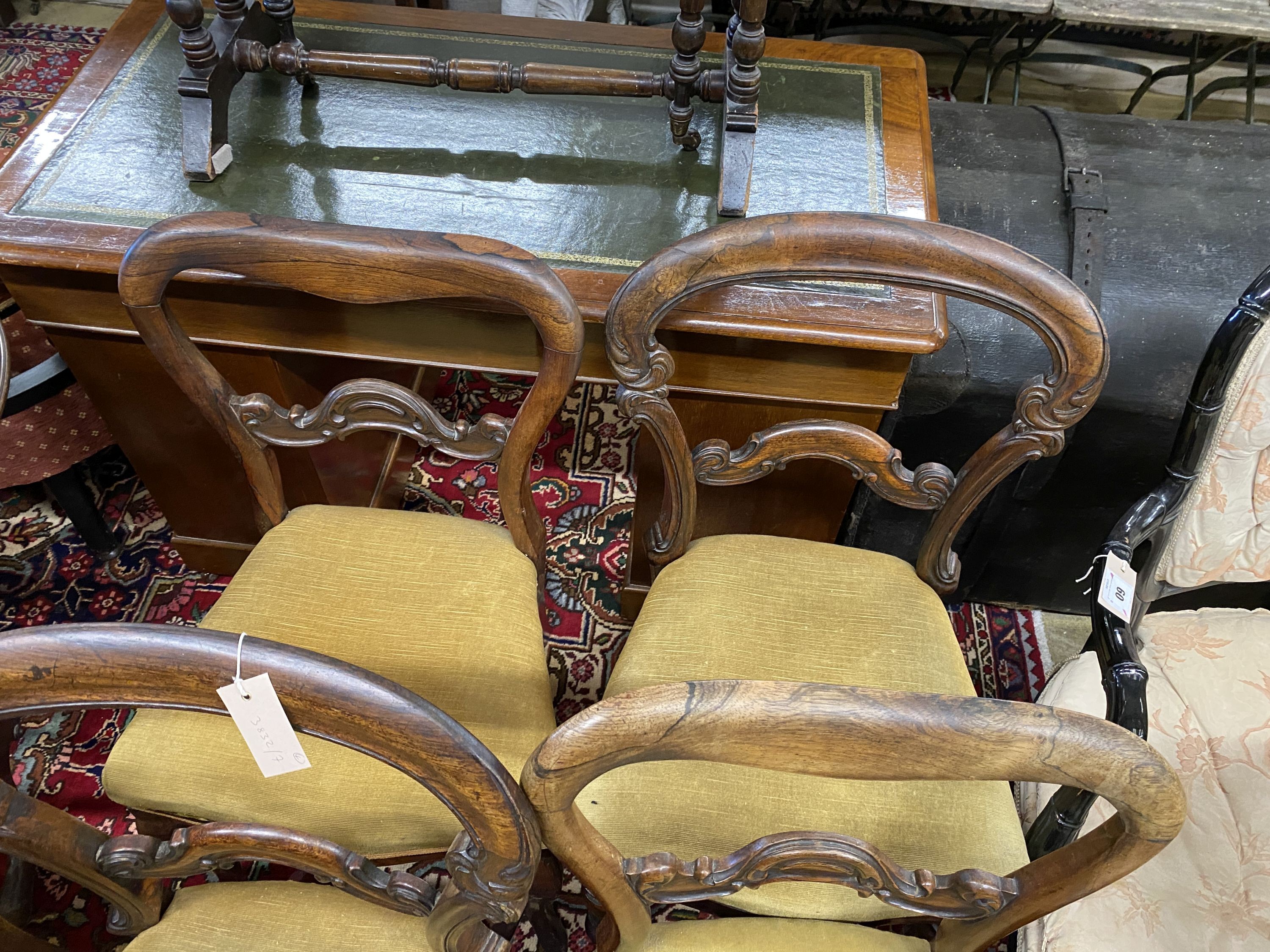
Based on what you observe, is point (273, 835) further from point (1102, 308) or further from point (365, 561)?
point (1102, 308)

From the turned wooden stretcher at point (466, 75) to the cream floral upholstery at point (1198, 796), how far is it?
2.48 feet

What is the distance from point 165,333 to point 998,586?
4.31 feet

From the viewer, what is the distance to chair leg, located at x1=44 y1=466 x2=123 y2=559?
4.74ft

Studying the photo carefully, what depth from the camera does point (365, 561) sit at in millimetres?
1023

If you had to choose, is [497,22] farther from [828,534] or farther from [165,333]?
[828,534]

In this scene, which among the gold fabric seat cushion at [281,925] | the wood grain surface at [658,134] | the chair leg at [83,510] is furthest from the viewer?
the chair leg at [83,510]

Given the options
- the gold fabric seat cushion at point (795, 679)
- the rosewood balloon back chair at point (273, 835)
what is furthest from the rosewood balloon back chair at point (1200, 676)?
the rosewood balloon back chair at point (273, 835)

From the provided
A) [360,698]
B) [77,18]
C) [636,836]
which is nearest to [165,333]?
[360,698]

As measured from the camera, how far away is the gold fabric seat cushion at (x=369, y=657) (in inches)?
33.3

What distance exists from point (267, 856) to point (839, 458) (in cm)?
64

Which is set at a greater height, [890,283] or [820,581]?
[890,283]

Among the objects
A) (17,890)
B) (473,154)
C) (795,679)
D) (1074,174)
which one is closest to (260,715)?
(795,679)

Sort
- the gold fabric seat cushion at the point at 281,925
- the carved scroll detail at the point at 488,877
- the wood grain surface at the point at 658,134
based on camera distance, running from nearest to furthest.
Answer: the carved scroll detail at the point at 488,877, the gold fabric seat cushion at the point at 281,925, the wood grain surface at the point at 658,134

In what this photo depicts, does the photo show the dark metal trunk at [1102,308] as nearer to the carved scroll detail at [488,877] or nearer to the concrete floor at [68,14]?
the carved scroll detail at [488,877]
